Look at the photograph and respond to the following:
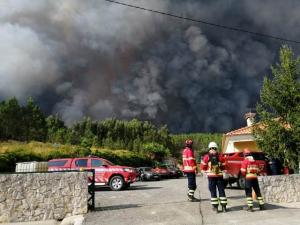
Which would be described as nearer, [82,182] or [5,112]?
[82,182]

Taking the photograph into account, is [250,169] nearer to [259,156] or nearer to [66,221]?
[66,221]

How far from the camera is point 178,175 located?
43844 millimetres

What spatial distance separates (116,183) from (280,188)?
357 inches

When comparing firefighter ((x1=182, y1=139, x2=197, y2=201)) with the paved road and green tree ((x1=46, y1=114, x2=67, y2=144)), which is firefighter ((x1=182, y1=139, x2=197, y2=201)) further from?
green tree ((x1=46, y1=114, x2=67, y2=144))

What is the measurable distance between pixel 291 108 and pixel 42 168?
1104 centimetres

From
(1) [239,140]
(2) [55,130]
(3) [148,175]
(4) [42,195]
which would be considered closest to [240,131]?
(1) [239,140]

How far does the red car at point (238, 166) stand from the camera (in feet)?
58.1

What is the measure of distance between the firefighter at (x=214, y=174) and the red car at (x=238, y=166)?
25.6 feet

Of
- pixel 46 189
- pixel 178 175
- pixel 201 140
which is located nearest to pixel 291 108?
pixel 46 189

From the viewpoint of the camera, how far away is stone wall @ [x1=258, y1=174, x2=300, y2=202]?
12.8 meters

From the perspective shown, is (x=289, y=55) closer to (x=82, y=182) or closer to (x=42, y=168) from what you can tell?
(x=82, y=182)

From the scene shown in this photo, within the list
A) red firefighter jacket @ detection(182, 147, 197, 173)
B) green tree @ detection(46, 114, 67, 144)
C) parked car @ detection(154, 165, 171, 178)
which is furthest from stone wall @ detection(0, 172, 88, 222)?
green tree @ detection(46, 114, 67, 144)

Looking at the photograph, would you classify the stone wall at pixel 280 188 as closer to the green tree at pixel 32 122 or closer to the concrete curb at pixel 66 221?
the concrete curb at pixel 66 221

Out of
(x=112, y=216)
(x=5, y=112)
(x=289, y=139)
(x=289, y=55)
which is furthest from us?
(x=5, y=112)
